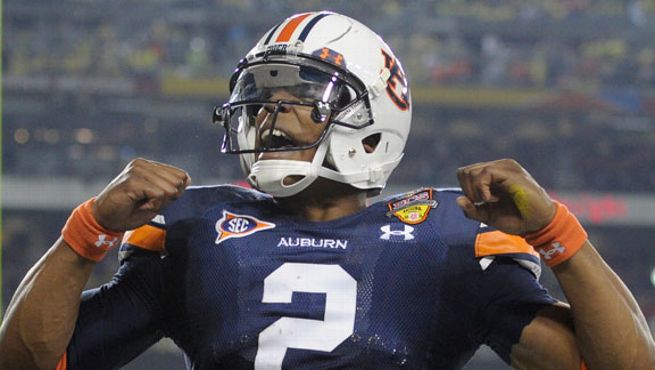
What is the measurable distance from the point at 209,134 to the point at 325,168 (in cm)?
451

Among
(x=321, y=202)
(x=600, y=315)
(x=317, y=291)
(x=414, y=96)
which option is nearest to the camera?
(x=600, y=315)

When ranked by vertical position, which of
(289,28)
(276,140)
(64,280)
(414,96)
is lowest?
(414,96)

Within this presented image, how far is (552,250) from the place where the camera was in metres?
1.05

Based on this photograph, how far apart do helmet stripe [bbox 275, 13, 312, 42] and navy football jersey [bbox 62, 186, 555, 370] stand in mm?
206

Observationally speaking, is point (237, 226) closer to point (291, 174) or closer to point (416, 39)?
point (291, 174)

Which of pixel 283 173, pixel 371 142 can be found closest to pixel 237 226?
pixel 283 173

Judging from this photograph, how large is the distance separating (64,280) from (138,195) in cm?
13

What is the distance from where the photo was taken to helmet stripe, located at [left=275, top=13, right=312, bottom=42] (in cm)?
126

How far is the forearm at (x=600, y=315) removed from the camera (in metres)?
1.04

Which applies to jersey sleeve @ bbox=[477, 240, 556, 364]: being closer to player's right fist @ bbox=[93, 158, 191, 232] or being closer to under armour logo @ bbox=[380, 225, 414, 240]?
under armour logo @ bbox=[380, 225, 414, 240]

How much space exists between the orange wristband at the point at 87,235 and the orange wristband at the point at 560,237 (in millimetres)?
434

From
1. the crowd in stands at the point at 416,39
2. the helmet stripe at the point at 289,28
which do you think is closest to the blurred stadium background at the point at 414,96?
the crowd in stands at the point at 416,39

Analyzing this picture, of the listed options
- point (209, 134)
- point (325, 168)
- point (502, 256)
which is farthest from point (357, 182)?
point (209, 134)

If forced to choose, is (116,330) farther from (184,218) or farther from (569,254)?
(569,254)
